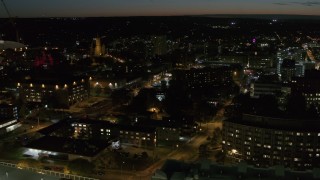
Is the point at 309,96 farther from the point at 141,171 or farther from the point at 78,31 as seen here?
the point at 78,31

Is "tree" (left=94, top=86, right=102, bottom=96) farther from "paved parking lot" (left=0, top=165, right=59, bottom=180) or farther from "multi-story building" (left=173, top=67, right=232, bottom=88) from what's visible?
"paved parking lot" (left=0, top=165, right=59, bottom=180)

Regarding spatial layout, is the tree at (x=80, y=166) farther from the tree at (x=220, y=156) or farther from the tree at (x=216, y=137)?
the tree at (x=216, y=137)

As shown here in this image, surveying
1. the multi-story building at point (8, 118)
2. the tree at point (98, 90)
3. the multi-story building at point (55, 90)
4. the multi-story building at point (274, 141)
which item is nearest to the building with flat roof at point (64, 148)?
the multi-story building at point (8, 118)

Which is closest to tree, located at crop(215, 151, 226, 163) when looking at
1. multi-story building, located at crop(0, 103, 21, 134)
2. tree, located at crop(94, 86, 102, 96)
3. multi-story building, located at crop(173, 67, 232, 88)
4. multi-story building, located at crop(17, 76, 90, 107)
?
multi-story building, located at crop(0, 103, 21, 134)

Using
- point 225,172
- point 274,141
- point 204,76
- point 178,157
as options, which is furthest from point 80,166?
point 204,76

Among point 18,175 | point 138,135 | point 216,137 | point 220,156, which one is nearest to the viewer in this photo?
point 18,175

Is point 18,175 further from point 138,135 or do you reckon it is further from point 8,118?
point 8,118
